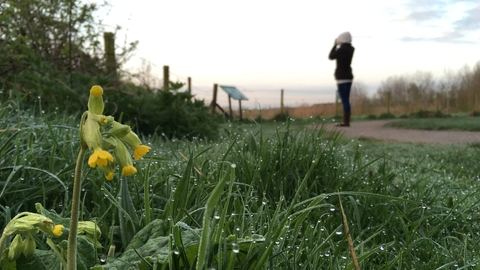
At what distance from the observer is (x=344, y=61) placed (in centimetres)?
1229

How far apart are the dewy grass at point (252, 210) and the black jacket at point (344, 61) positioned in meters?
9.64

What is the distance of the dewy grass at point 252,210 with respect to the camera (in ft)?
3.50

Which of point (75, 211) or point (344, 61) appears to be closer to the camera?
point (75, 211)

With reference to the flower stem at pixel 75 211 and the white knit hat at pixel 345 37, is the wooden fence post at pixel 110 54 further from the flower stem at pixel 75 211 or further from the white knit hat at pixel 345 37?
the flower stem at pixel 75 211

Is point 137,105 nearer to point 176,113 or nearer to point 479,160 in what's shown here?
point 176,113

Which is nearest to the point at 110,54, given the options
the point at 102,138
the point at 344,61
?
the point at 344,61

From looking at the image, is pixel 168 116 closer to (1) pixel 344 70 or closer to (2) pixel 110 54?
(2) pixel 110 54

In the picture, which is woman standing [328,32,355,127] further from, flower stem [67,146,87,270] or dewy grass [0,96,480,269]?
flower stem [67,146,87,270]

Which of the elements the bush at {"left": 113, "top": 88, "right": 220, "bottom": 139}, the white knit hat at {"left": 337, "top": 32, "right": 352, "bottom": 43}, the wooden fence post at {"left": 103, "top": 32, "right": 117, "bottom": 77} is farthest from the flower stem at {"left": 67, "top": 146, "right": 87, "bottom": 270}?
the white knit hat at {"left": 337, "top": 32, "right": 352, "bottom": 43}

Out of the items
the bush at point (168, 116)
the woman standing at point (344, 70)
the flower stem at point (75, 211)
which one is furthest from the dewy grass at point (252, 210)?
the woman standing at point (344, 70)

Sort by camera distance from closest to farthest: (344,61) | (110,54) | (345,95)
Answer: (110,54) → (345,95) → (344,61)

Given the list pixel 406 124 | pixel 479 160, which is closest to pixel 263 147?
pixel 479 160

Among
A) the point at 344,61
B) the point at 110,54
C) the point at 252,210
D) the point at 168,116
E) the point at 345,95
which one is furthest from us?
the point at 344,61

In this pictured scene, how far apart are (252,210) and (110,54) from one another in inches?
268
